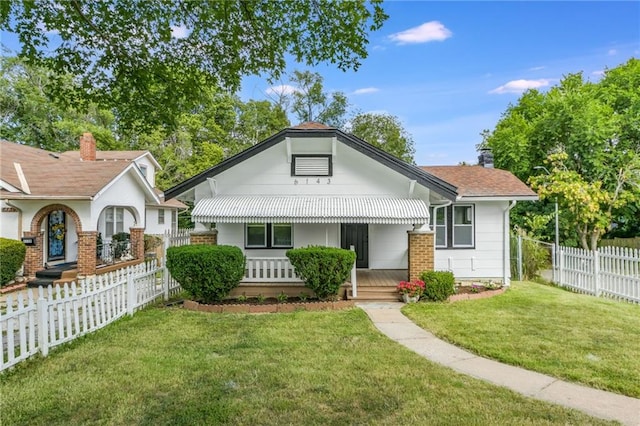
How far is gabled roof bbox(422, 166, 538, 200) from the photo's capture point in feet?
46.9

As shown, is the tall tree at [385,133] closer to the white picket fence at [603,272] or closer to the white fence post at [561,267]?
the white fence post at [561,267]

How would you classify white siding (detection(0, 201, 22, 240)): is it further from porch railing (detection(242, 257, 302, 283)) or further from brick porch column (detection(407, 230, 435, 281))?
brick porch column (detection(407, 230, 435, 281))

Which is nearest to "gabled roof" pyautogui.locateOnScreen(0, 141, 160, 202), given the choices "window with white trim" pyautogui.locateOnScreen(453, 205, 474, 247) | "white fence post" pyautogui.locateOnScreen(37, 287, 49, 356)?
"white fence post" pyautogui.locateOnScreen(37, 287, 49, 356)

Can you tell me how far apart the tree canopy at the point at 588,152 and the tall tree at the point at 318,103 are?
1932 cm

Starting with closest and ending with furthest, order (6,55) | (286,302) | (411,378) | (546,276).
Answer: (411,378)
(286,302)
(546,276)
(6,55)

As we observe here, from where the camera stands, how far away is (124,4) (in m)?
5.68

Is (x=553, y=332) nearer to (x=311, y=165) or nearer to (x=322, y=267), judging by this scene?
(x=322, y=267)

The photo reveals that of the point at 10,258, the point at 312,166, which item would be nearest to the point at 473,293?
the point at 312,166

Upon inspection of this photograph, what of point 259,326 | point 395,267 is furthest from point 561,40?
point 259,326

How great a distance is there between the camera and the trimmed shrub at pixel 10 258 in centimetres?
1295

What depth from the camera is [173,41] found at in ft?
20.7

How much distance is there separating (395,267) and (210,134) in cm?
2670

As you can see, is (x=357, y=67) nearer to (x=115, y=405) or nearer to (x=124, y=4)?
(x=124, y=4)

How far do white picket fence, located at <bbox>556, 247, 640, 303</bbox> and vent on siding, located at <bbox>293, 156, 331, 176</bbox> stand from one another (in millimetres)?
10148
